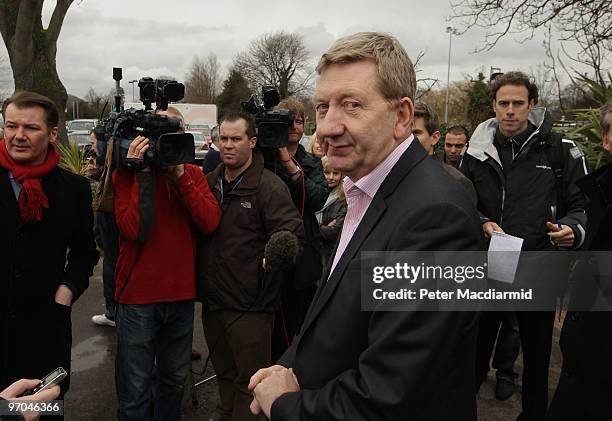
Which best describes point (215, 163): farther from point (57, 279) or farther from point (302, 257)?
point (57, 279)

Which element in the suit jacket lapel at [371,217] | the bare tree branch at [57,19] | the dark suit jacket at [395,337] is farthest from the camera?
the bare tree branch at [57,19]

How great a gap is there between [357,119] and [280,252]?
150cm

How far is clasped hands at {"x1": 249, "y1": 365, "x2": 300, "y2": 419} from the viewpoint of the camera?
1.42 meters

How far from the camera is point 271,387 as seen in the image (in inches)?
56.8

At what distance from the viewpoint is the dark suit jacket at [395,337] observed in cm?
116

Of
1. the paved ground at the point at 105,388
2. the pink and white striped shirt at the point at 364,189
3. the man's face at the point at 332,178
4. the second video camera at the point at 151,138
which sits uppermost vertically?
the second video camera at the point at 151,138

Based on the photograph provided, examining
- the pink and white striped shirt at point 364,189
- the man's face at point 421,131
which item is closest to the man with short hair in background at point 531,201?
the man's face at point 421,131

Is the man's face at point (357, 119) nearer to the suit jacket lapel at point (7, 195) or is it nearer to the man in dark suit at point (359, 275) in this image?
the man in dark suit at point (359, 275)

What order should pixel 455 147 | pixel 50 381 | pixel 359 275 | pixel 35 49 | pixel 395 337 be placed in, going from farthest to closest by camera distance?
pixel 35 49, pixel 455 147, pixel 50 381, pixel 359 275, pixel 395 337

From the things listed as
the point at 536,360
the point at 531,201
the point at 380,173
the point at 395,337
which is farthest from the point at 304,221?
→ the point at 395,337

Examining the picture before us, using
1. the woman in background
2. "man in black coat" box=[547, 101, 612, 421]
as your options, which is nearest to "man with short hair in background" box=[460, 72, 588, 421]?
"man in black coat" box=[547, 101, 612, 421]

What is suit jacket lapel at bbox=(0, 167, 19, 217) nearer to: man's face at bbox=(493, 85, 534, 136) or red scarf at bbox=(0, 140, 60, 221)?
red scarf at bbox=(0, 140, 60, 221)

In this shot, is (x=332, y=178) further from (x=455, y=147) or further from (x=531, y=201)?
(x=455, y=147)

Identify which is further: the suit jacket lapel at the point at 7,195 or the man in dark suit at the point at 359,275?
the suit jacket lapel at the point at 7,195
